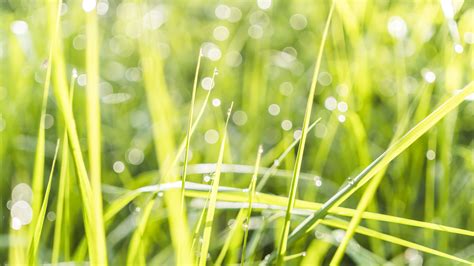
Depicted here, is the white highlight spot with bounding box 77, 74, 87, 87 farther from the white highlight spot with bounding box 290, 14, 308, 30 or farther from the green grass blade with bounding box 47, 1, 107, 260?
the green grass blade with bounding box 47, 1, 107, 260

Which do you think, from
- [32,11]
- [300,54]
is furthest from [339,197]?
[32,11]

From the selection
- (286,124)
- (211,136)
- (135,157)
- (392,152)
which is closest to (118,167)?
(135,157)

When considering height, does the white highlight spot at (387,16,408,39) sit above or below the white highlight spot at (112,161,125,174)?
above

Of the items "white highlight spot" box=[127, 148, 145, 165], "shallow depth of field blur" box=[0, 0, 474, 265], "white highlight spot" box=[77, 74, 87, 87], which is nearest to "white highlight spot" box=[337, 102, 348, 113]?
"shallow depth of field blur" box=[0, 0, 474, 265]

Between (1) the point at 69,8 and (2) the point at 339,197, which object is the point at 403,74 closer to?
(2) the point at 339,197

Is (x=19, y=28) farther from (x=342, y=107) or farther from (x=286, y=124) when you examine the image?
(x=342, y=107)

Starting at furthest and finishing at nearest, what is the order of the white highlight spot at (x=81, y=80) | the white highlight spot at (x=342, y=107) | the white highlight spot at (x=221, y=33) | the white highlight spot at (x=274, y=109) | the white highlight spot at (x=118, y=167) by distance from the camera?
1. the white highlight spot at (x=221, y=33)
2. the white highlight spot at (x=81, y=80)
3. the white highlight spot at (x=274, y=109)
4. the white highlight spot at (x=118, y=167)
5. the white highlight spot at (x=342, y=107)

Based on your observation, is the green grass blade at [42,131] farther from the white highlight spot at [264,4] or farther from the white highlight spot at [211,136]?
the white highlight spot at [264,4]

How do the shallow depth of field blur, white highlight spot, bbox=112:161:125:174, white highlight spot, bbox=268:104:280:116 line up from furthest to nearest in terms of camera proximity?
white highlight spot, bbox=268:104:280:116 < white highlight spot, bbox=112:161:125:174 < the shallow depth of field blur

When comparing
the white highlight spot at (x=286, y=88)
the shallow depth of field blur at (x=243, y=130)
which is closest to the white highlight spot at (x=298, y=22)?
the shallow depth of field blur at (x=243, y=130)

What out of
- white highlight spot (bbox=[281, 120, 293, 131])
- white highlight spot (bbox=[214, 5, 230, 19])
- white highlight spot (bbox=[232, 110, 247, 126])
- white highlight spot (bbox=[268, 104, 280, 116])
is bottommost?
white highlight spot (bbox=[281, 120, 293, 131])
